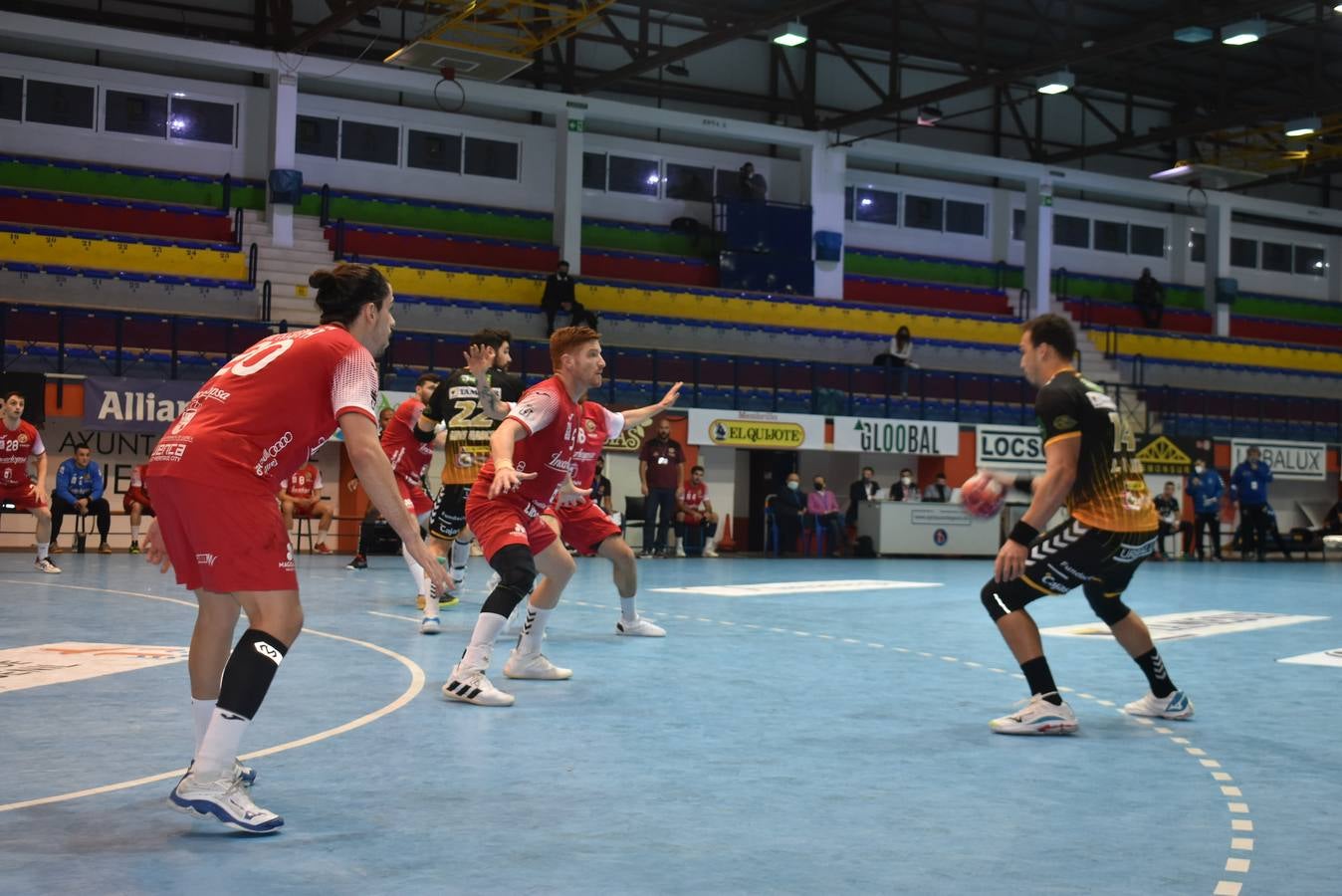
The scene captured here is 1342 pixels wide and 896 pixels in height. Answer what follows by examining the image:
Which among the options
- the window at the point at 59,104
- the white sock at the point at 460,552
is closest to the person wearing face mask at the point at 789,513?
the white sock at the point at 460,552

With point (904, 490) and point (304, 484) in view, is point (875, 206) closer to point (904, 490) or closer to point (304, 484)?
point (904, 490)

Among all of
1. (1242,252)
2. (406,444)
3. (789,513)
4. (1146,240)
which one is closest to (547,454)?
(406,444)

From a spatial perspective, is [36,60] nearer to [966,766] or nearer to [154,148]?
[154,148]

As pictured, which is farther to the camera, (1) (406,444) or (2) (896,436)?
(2) (896,436)

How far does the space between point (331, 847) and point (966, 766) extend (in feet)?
9.09

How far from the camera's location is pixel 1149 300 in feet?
126

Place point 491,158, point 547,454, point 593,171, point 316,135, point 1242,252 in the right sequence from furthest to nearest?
1. point 1242,252
2. point 593,171
3. point 491,158
4. point 316,135
5. point 547,454

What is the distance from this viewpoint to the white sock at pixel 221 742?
4.42 m

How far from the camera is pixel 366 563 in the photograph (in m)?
18.6

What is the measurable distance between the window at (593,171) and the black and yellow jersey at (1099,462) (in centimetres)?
2755

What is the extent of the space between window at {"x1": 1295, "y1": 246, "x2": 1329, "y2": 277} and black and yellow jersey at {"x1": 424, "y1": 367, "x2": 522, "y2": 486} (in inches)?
1568

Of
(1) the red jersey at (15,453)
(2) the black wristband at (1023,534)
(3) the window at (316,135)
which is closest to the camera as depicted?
(2) the black wristband at (1023,534)

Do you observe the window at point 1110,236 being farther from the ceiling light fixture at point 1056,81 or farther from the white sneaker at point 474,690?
the white sneaker at point 474,690

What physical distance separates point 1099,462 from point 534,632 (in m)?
3.35
